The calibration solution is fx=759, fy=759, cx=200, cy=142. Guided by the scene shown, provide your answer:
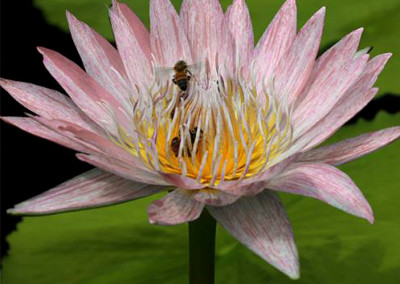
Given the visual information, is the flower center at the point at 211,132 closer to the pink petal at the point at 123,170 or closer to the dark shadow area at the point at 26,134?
the pink petal at the point at 123,170

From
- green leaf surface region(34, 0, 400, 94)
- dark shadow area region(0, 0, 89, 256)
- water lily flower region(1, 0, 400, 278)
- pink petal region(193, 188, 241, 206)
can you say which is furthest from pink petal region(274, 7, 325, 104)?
dark shadow area region(0, 0, 89, 256)

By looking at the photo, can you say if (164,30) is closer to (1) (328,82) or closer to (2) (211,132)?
(2) (211,132)

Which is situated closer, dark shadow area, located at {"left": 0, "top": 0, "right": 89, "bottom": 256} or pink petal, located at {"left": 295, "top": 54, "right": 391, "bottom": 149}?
pink petal, located at {"left": 295, "top": 54, "right": 391, "bottom": 149}

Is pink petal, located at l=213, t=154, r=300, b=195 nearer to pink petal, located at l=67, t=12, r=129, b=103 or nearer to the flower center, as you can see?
the flower center

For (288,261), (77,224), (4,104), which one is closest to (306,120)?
(288,261)

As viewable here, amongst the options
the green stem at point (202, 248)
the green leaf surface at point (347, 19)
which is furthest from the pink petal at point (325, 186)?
the green leaf surface at point (347, 19)

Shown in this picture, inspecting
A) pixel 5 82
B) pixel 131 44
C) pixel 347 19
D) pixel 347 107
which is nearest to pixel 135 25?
pixel 131 44

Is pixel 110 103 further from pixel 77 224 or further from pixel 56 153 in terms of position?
pixel 56 153
